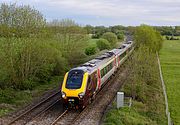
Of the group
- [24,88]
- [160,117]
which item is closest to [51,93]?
[24,88]

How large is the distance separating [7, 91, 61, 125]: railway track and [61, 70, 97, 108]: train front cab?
194 centimetres

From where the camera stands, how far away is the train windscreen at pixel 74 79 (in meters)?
20.4

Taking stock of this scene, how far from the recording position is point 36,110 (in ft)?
69.8

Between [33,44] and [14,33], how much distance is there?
8.32ft

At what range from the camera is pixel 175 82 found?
41.6 meters

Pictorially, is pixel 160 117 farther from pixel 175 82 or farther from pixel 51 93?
pixel 175 82

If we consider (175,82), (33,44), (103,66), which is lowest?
(175,82)

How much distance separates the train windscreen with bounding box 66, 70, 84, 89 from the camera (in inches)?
803

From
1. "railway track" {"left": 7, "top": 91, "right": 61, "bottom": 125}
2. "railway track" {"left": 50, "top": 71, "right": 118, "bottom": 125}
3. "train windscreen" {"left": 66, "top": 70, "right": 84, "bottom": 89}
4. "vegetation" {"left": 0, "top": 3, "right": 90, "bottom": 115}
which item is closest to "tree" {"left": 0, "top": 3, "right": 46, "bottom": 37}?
"vegetation" {"left": 0, "top": 3, "right": 90, "bottom": 115}

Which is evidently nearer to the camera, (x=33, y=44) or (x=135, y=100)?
(x=135, y=100)

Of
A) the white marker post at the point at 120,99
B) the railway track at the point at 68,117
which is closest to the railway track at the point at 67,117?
the railway track at the point at 68,117

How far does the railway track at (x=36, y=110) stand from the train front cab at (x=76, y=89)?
1.94 meters

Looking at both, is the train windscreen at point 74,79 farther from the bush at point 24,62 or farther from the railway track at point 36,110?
the bush at point 24,62

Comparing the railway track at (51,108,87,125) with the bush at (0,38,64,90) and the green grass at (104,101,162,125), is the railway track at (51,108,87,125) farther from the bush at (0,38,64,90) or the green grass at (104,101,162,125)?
the bush at (0,38,64,90)
